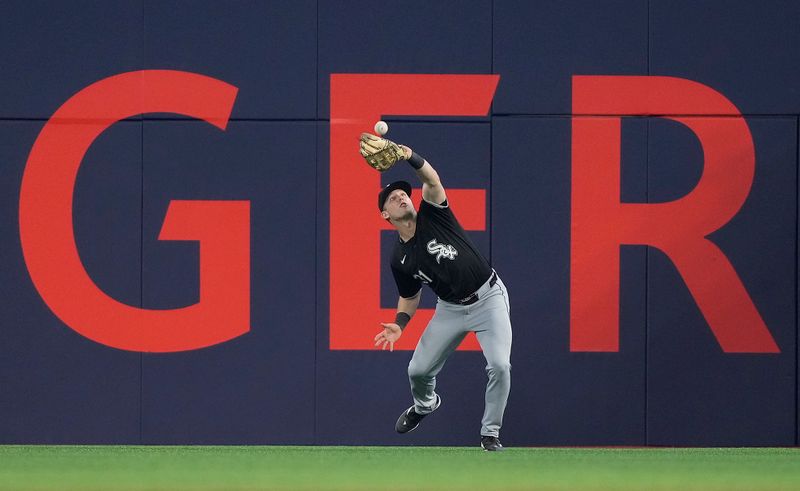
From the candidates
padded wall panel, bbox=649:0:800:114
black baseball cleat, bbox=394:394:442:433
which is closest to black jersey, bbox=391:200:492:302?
black baseball cleat, bbox=394:394:442:433

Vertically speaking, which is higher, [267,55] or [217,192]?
[267,55]

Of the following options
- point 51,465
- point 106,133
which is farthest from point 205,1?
point 51,465

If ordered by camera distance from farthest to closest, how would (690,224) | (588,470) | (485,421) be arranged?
1. (690,224)
2. (485,421)
3. (588,470)

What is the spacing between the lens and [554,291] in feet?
30.9

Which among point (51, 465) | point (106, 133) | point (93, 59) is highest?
point (93, 59)

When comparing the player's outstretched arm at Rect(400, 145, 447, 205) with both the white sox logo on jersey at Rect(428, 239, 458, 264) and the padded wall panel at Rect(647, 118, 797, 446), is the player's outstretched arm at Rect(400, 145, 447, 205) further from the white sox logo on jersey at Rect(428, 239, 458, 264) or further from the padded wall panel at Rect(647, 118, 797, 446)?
the padded wall panel at Rect(647, 118, 797, 446)

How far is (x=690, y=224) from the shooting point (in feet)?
30.7

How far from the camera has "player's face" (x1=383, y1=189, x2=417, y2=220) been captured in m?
8.08

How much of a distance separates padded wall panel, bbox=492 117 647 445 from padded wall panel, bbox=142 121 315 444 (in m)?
1.68

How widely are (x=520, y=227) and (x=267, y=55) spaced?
2569mm

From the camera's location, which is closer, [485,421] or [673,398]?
[485,421]

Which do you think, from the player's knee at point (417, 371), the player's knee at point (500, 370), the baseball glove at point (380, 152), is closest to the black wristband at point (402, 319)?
the player's knee at point (417, 371)

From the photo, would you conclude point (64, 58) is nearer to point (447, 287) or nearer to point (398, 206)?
point (398, 206)

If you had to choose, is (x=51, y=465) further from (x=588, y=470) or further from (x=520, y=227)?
(x=520, y=227)
